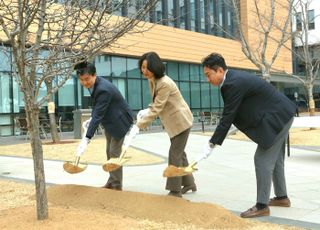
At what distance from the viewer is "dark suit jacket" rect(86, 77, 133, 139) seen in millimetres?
6000

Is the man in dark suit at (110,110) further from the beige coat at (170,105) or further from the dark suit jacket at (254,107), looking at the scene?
the dark suit jacket at (254,107)

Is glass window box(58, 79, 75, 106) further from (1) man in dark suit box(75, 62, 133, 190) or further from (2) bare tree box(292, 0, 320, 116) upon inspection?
(1) man in dark suit box(75, 62, 133, 190)

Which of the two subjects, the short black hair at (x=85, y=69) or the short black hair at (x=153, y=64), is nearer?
the short black hair at (x=153, y=64)

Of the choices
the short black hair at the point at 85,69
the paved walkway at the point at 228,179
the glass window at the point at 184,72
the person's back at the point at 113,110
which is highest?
the glass window at the point at 184,72

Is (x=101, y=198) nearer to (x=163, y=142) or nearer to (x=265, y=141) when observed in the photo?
(x=265, y=141)

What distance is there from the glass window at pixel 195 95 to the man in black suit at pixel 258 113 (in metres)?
28.0

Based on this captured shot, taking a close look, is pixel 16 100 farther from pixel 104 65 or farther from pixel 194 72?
pixel 194 72

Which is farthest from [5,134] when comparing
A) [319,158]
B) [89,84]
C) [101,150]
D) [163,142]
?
[89,84]

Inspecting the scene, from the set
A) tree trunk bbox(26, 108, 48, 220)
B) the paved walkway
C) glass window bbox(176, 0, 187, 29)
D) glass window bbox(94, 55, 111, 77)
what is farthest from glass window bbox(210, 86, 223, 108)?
tree trunk bbox(26, 108, 48, 220)

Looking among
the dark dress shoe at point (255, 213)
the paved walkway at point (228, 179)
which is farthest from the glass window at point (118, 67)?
the dark dress shoe at point (255, 213)

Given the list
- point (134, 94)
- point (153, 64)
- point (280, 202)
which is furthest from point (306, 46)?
point (153, 64)

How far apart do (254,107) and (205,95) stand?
2972 cm

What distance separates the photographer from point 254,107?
16.4 ft

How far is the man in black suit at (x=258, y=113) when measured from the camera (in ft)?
16.0
